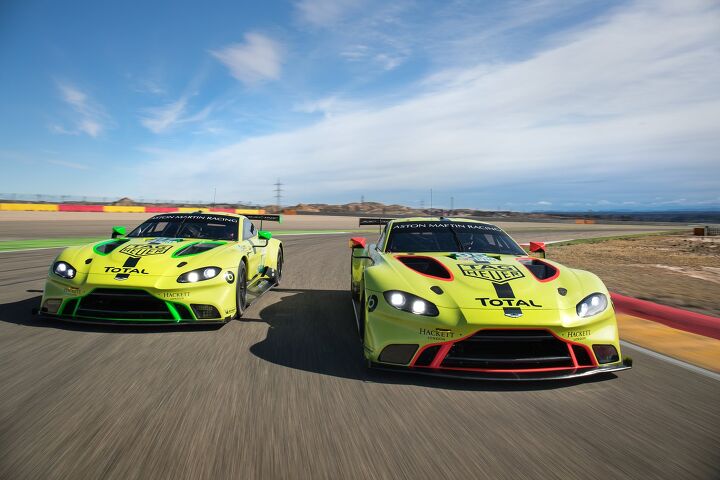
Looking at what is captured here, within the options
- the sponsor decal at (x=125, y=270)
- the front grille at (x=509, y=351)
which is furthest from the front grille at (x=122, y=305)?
the front grille at (x=509, y=351)

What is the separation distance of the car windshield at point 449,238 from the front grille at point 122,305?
2437mm

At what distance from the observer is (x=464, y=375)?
3.21m

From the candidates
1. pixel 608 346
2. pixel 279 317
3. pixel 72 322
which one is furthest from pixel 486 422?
pixel 72 322

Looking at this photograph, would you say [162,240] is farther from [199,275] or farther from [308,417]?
[308,417]

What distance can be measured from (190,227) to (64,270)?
191 centimetres

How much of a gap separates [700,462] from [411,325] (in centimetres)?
177

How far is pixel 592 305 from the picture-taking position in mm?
3598

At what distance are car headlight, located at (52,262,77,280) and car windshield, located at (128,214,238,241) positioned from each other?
1.33 m

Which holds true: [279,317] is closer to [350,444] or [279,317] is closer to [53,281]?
[53,281]

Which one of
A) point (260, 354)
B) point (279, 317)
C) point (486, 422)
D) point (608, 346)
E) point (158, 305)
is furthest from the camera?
point (279, 317)

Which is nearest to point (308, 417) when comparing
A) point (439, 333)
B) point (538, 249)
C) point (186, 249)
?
point (439, 333)

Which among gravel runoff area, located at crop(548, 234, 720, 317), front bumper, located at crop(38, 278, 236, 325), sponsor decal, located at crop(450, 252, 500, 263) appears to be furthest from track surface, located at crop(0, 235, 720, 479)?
gravel runoff area, located at crop(548, 234, 720, 317)

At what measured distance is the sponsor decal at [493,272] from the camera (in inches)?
151

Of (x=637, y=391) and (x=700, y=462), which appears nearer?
(x=700, y=462)
